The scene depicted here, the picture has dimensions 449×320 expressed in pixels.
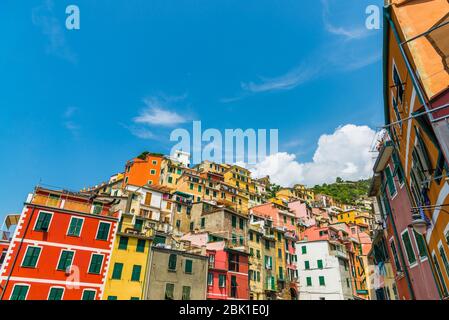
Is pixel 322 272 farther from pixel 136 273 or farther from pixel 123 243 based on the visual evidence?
pixel 123 243

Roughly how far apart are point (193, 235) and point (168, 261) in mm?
10628

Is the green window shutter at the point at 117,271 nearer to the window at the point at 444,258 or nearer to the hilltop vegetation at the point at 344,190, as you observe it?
the window at the point at 444,258

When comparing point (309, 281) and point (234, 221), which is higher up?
point (234, 221)

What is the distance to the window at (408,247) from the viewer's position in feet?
56.0

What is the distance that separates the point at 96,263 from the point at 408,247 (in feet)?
92.6

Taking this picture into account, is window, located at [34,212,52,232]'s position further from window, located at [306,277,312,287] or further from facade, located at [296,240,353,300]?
window, located at [306,277,312,287]

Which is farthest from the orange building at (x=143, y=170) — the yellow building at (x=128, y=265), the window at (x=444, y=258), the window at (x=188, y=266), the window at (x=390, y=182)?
the window at (x=444, y=258)

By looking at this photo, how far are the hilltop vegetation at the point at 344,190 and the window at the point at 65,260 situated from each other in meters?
103

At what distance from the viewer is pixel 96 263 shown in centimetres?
2936

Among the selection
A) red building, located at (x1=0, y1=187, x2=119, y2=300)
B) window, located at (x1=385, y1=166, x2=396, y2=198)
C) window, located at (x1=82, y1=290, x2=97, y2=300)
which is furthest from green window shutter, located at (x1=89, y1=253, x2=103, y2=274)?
window, located at (x1=385, y1=166, x2=396, y2=198)

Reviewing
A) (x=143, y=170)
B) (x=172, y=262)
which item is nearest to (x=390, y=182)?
(x=172, y=262)

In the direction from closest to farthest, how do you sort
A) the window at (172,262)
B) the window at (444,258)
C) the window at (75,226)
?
1. the window at (444,258)
2. the window at (75,226)
3. the window at (172,262)

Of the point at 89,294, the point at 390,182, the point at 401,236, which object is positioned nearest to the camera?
the point at 401,236
